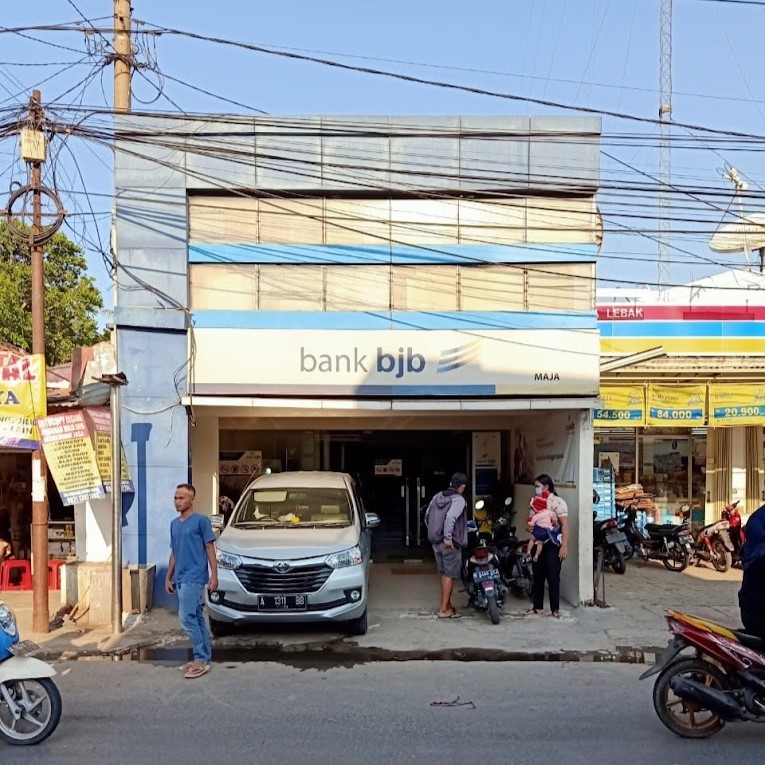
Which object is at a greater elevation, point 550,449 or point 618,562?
point 550,449

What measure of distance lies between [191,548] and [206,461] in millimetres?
6055

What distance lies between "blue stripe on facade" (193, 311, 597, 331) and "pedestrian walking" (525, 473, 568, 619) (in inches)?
91.8

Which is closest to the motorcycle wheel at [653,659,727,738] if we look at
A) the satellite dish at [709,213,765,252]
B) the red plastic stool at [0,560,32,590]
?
the red plastic stool at [0,560,32,590]

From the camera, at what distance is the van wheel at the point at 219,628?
28.7 feet

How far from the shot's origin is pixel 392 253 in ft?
36.8

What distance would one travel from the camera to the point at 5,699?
213 inches

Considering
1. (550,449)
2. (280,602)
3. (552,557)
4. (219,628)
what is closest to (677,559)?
(550,449)

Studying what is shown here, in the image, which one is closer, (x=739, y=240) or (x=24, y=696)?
(x=24, y=696)

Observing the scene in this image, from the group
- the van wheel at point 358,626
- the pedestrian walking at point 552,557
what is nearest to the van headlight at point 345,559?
the van wheel at point 358,626

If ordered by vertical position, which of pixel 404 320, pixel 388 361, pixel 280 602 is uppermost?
pixel 404 320

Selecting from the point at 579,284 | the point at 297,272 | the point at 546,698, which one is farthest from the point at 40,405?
the point at 579,284

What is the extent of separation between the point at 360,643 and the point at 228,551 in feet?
5.70

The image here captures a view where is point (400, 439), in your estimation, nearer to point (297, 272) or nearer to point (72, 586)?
point (297, 272)

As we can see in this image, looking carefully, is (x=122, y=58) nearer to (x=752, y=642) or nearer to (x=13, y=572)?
(x=13, y=572)
